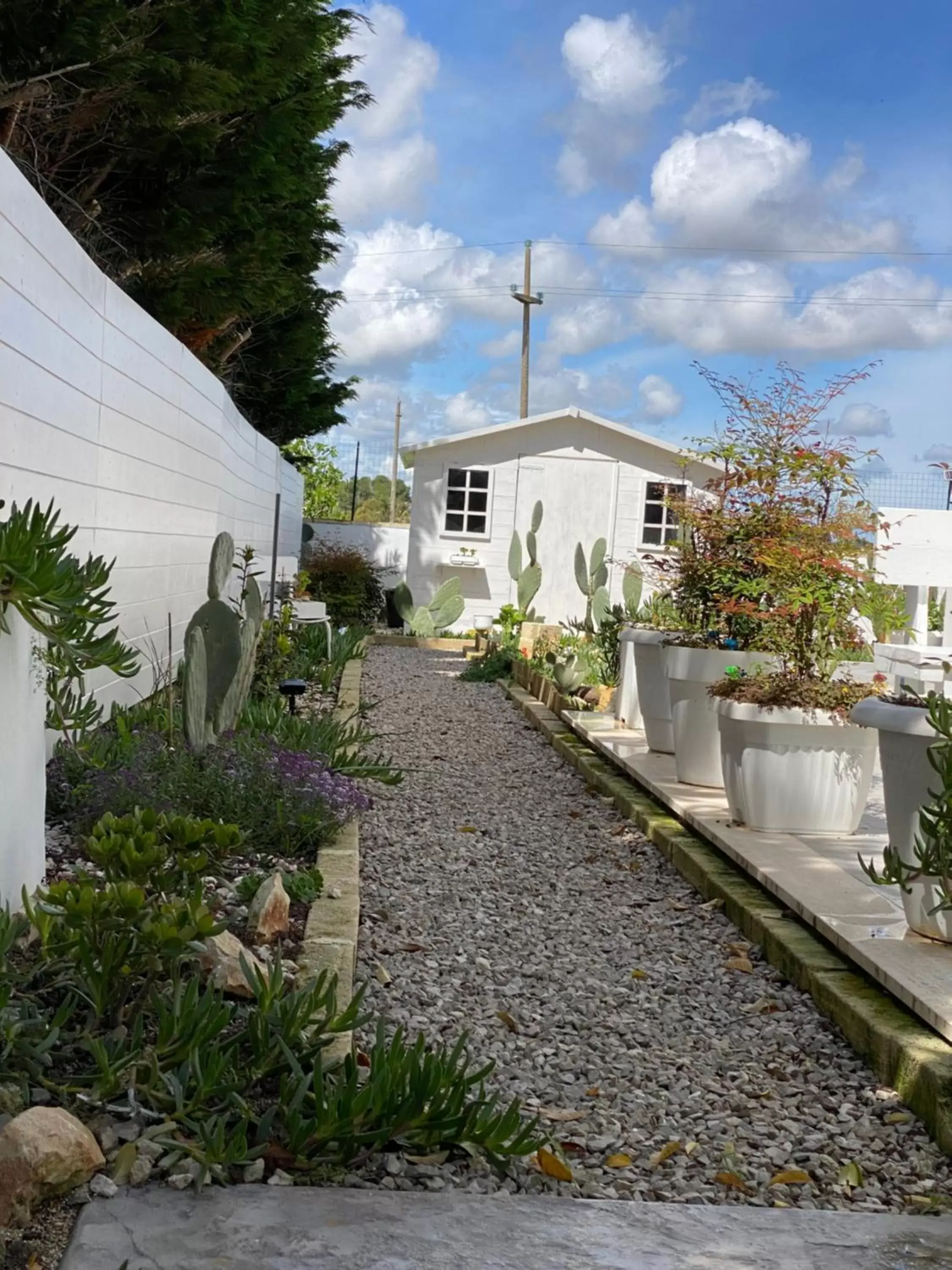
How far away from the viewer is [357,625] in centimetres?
1972

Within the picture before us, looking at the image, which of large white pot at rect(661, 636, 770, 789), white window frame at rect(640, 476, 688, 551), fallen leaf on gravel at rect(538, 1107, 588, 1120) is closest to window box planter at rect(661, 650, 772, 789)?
large white pot at rect(661, 636, 770, 789)

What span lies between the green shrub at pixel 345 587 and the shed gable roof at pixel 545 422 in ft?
6.11

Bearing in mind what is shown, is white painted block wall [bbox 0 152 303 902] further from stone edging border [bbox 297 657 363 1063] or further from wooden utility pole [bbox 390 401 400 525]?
wooden utility pole [bbox 390 401 400 525]

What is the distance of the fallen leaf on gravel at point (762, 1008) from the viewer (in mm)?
4098

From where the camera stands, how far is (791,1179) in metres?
2.99

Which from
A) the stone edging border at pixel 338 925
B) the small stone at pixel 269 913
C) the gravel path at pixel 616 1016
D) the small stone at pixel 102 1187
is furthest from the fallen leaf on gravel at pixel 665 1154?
the small stone at pixel 269 913

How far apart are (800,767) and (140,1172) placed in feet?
12.5

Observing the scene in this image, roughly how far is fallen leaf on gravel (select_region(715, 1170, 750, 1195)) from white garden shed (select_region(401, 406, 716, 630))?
734 inches

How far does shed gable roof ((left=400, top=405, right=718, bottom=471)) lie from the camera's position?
845 inches

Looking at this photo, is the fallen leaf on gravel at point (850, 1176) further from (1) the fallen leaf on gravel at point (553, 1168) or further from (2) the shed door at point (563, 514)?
(2) the shed door at point (563, 514)

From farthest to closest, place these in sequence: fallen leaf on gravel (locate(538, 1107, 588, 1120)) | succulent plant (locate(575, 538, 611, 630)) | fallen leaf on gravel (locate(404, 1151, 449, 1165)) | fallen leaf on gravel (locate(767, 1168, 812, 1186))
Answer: succulent plant (locate(575, 538, 611, 630)) < fallen leaf on gravel (locate(538, 1107, 588, 1120)) < fallen leaf on gravel (locate(767, 1168, 812, 1186)) < fallen leaf on gravel (locate(404, 1151, 449, 1165))

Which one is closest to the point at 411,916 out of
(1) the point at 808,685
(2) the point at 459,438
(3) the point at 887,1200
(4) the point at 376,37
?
(1) the point at 808,685

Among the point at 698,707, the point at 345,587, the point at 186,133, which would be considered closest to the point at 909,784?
the point at 698,707

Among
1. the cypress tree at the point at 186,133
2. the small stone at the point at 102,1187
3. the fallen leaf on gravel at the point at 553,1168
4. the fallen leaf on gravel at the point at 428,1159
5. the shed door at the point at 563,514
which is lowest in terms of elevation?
the fallen leaf on gravel at the point at 553,1168
